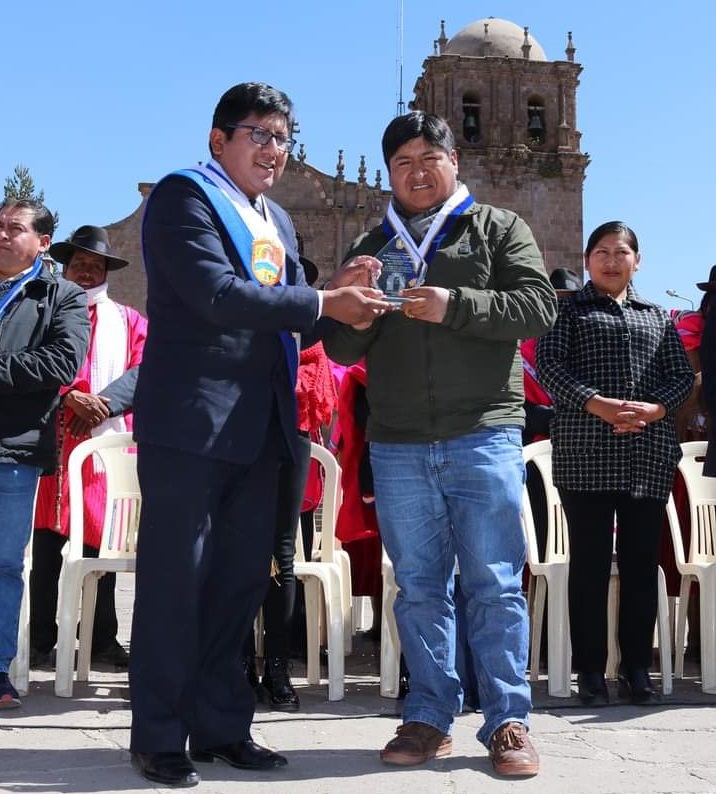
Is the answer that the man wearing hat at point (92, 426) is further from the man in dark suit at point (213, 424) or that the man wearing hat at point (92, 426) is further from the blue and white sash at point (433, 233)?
the blue and white sash at point (433, 233)

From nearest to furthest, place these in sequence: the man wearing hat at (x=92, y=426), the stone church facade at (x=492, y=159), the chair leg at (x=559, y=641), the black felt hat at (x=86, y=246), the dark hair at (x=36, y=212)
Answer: the dark hair at (x=36, y=212)
the chair leg at (x=559, y=641)
the man wearing hat at (x=92, y=426)
the black felt hat at (x=86, y=246)
the stone church facade at (x=492, y=159)

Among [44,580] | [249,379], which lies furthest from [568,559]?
[44,580]

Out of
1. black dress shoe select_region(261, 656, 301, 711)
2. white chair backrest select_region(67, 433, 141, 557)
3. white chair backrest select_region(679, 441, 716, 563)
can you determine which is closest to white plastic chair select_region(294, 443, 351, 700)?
black dress shoe select_region(261, 656, 301, 711)

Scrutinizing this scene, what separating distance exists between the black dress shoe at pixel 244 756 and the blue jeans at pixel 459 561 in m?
0.48

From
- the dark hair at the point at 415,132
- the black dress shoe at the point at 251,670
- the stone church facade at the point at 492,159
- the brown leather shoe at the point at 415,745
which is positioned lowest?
the brown leather shoe at the point at 415,745

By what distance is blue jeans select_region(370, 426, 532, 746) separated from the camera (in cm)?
366

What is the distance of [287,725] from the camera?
425 centimetres

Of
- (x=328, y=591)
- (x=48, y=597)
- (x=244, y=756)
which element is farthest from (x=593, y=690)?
(x=48, y=597)

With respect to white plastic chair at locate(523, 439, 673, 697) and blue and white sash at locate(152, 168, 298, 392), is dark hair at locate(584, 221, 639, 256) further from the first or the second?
blue and white sash at locate(152, 168, 298, 392)

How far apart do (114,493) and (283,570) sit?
970 millimetres

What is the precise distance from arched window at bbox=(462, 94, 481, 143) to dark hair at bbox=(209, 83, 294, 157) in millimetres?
36421

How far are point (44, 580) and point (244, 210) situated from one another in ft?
9.26

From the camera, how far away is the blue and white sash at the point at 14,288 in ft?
15.4

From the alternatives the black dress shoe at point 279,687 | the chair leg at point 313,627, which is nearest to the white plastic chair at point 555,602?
the chair leg at point 313,627
